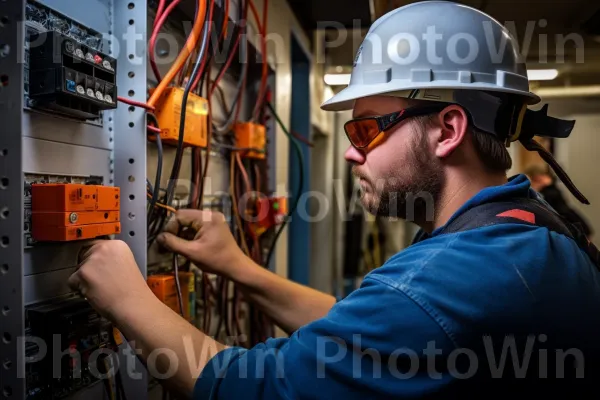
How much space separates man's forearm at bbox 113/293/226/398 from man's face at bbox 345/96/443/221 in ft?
1.63

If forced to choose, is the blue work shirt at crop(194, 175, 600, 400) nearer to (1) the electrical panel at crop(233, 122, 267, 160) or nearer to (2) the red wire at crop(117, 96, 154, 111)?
(2) the red wire at crop(117, 96, 154, 111)

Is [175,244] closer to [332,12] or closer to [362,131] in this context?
[362,131]

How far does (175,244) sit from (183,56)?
1.60 feet

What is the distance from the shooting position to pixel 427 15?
98 centimetres

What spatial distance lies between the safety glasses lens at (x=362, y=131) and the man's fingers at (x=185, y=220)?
0.50 m

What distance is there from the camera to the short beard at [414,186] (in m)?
0.94

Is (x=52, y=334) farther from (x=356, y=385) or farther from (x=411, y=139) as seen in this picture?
(x=411, y=139)

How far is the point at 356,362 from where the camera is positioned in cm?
70

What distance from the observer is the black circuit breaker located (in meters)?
0.75

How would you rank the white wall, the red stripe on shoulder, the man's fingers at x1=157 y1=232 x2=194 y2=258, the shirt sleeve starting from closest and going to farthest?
the shirt sleeve, the red stripe on shoulder, the man's fingers at x1=157 y1=232 x2=194 y2=258, the white wall

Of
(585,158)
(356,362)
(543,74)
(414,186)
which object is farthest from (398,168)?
(585,158)

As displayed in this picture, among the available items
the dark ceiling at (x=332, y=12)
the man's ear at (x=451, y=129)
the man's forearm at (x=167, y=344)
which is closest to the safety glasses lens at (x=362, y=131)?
the man's ear at (x=451, y=129)

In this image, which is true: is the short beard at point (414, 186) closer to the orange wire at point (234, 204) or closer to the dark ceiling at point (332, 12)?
the orange wire at point (234, 204)

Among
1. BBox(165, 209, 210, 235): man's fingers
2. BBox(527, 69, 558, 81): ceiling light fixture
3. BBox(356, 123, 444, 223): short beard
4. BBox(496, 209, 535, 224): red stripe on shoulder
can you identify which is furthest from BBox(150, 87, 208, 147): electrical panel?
BBox(527, 69, 558, 81): ceiling light fixture
